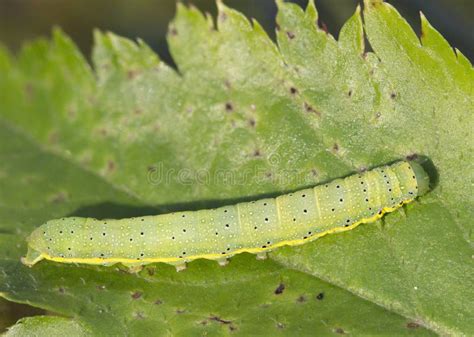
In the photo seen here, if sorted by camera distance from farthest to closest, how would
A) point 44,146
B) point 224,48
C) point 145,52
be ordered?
1. point 44,146
2. point 145,52
3. point 224,48

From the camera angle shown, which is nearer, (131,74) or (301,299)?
(301,299)

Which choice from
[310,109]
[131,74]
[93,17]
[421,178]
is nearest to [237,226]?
[310,109]

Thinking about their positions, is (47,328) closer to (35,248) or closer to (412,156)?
(35,248)

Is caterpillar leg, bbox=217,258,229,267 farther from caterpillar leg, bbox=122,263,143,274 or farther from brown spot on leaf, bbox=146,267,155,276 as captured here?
caterpillar leg, bbox=122,263,143,274

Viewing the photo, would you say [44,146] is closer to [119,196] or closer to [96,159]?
[96,159]

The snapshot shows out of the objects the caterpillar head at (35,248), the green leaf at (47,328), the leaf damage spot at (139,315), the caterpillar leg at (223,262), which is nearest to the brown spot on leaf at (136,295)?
the leaf damage spot at (139,315)

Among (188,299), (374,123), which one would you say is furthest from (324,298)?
(374,123)
